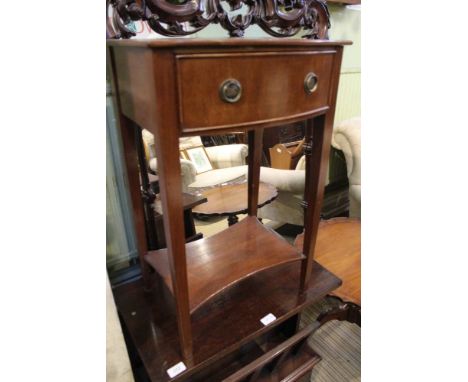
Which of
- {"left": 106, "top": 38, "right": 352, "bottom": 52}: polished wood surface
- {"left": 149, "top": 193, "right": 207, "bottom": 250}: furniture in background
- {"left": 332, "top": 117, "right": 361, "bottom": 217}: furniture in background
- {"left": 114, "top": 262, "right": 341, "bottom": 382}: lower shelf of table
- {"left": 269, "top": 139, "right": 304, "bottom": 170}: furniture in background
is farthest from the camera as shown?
{"left": 332, "top": 117, "right": 361, "bottom": 217}: furniture in background

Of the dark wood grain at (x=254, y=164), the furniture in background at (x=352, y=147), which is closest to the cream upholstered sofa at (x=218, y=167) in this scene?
the dark wood grain at (x=254, y=164)

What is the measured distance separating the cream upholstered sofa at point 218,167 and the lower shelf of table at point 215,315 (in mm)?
361

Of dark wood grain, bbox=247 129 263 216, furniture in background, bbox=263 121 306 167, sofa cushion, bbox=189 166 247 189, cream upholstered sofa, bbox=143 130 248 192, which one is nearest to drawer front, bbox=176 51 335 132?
dark wood grain, bbox=247 129 263 216

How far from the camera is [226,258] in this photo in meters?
0.75

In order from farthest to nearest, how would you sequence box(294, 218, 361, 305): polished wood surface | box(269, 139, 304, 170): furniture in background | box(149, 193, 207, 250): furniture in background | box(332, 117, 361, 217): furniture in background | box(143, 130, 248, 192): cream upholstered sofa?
box(332, 117, 361, 217): furniture in background
box(269, 139, 304, 170): furniture in background
box(294, 218, 361, 305): polished wood surface
box(143, 130, 248, 192): cream upholstered sofa
box(149, 193, 207, 250): furniture in background

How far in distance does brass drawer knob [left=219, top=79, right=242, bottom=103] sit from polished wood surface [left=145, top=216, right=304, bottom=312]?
403 mm

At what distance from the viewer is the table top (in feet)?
3.37

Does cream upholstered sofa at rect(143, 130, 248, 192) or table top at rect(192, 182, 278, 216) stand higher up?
cream upholstered sofa at rect(143, 130, 248, 192)

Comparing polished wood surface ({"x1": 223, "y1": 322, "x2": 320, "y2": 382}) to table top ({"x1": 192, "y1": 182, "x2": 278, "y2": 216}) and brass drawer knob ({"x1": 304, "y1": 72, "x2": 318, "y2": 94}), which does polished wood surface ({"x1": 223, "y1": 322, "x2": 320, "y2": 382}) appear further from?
brass drawer knob ({"x1": 304, "y1": 72, "x2": 318, "y2": 94})

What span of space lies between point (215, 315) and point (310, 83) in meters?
0.58

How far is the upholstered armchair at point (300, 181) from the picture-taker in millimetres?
1545
